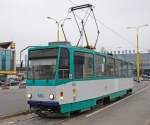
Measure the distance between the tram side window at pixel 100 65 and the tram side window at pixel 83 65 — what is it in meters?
0.92

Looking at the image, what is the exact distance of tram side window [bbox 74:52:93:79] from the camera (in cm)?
1452

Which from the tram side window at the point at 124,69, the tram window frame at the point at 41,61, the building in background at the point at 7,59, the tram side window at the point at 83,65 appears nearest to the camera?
the tram window frame at the point at 41,61

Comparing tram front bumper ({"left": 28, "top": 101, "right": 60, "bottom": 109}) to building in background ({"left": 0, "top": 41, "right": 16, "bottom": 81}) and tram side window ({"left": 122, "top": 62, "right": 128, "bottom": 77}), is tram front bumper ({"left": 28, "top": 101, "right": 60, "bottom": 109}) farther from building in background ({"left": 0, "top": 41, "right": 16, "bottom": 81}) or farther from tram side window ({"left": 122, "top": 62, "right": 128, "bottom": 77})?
building in background ({"left": 0, "top": 41, "right": 16, "bottom": 81})

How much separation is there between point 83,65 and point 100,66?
2484mm

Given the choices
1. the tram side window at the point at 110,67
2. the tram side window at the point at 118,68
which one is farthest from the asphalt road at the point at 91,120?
the tram side window at the point at 118,68

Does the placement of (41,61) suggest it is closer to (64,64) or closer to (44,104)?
(64,64)

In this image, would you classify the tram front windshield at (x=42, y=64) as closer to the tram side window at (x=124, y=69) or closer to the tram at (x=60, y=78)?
the tram at (x=60, y=78)

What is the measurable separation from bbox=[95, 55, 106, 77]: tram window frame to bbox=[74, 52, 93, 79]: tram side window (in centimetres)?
80

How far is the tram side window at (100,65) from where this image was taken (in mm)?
16906

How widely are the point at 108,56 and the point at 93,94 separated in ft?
12.5

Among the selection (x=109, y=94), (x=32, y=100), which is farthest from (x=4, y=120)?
(x=109, y=94)

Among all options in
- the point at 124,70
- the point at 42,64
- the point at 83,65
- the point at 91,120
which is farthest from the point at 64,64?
the point at 124,70

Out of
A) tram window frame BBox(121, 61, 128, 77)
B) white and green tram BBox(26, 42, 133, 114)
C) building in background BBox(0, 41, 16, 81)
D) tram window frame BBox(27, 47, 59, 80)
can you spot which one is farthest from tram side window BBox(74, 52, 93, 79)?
building in background BBox(0, 41, 16, 81)

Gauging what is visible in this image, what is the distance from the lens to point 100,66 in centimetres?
1744
